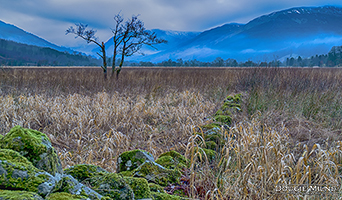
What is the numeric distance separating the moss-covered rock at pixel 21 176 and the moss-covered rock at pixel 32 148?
0.11m

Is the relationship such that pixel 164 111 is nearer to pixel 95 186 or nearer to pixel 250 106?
pixel 250 106

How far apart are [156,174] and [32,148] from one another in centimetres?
119

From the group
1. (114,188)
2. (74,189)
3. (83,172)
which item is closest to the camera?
(74,189)

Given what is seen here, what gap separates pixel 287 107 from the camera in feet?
20.3

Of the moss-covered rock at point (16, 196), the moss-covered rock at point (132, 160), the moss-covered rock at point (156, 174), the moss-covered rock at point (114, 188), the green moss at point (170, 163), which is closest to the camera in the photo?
the moss-covered rock at point (16, 196)

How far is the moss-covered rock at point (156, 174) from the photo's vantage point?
6.70ft

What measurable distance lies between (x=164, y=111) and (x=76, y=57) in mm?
169469

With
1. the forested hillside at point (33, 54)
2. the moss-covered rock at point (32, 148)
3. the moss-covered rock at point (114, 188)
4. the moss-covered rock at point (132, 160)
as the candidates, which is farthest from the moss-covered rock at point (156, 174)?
the forested hillside at point (33, 54)

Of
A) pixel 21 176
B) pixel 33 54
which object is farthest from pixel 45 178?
pixel 33 54

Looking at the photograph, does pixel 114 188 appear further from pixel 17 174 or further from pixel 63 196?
pixel 17 174

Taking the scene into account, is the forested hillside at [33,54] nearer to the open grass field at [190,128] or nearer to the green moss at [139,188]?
the open grass field at [190,128]

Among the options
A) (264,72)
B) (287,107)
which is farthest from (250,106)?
(264,72)

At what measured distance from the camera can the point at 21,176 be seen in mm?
1045

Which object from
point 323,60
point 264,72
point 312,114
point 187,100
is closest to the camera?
point 312,114
